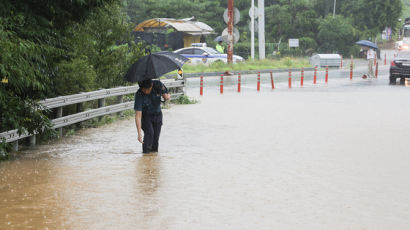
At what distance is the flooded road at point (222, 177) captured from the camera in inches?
291

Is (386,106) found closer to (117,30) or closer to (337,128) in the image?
(337,128)

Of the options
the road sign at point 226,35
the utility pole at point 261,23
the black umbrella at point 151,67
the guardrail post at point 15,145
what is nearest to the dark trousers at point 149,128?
→ the black umbrella at point 151,67

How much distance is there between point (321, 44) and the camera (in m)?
71.1

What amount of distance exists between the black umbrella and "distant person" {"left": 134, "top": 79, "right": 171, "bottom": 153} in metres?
0.25

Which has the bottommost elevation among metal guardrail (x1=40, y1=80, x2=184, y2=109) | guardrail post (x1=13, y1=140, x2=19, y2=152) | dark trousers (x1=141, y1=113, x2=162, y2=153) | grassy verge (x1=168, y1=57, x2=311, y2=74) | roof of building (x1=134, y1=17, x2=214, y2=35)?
grassy verge (x1=168, y1=57, x2=311, y2=74)

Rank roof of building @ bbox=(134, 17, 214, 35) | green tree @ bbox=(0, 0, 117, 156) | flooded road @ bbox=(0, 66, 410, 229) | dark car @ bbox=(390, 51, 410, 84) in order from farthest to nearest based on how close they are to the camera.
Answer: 1. roof of building @ bbox=(134, 17, 214, 35)
2. dark car @ bbox=(390, 51, 410, 84)
3. green tree @ bbox=(0, 0, 117, 156)
4. flooded road @ bbox=(0, 66, 410, 229)

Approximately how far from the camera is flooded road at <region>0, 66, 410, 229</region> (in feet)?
24.2

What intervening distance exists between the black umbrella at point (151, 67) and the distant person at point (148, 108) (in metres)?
0.25

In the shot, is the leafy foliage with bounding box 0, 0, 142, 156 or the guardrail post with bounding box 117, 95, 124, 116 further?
the guardrail post with bounding box 117, 95, 124, 116

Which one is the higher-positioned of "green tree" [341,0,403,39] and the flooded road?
"green tree" [341,0,403,39]

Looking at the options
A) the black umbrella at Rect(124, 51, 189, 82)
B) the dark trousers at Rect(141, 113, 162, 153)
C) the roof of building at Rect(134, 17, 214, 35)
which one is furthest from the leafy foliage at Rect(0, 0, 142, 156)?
the roof of building at Rect(134, 17, 214, 35)

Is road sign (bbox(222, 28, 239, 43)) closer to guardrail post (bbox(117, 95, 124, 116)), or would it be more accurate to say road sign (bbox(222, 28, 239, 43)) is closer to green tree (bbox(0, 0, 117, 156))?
guardrail post (bbox(117, 95, 124, 116))

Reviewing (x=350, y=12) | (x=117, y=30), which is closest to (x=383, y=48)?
(x=350, y=12)

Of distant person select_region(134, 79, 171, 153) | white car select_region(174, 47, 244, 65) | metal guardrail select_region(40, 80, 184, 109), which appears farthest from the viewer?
white car select_region(174, 47, 244, 65)
